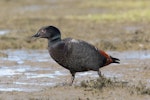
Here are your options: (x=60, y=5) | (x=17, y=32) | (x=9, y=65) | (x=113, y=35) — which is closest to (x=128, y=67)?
(x=9, y=65)

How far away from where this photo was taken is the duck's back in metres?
9.95

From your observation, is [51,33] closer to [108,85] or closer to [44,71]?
[108,85]

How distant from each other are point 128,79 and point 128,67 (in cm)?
176

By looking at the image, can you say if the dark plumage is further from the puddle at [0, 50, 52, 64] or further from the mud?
the puddle at [0, 50, 52, 64]

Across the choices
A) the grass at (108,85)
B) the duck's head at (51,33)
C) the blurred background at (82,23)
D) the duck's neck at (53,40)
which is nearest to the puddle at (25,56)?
the blurred background at (82,23)

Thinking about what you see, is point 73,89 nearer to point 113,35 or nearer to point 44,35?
point 44,35

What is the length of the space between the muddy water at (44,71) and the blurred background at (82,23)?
3.91 ft

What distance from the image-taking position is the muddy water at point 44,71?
36.8 feet

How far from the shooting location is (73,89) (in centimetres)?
1012

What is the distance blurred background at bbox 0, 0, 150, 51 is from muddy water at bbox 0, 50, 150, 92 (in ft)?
3.91

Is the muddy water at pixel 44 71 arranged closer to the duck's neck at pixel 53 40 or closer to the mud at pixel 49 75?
the mud at pixel 49 75

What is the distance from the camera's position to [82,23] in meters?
22.6

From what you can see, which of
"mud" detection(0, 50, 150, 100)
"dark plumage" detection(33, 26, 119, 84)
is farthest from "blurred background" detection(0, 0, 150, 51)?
"dark plumage" detection(33, 26, 119, 84)

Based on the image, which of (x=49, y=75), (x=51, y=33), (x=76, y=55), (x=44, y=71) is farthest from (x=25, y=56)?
(x=76, y=55)
